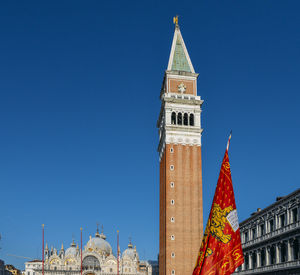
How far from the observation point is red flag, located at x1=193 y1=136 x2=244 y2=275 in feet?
27.3

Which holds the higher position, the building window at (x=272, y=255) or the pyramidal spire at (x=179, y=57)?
the pyramidal spire at (x=179, y=57)

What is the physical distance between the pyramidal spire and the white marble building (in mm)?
31389

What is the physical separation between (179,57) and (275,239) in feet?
135

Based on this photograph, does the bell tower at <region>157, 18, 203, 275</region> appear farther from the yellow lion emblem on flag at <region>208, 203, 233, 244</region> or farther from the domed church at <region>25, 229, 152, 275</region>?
the yellow lion emblem on flag at <region>208, 203, 233, 244</region>

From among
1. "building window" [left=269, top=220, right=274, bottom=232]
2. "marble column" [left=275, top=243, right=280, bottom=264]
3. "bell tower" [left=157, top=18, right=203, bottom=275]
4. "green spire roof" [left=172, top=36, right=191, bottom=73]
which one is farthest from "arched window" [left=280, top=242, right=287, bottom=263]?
"green spire roof" [left=172, top=36, right=191, bottom=73]

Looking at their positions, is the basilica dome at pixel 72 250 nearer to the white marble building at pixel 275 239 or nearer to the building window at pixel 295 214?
the white marble building at pixel 275 239

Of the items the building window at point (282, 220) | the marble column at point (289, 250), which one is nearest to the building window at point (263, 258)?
the building window at point (282, 220)

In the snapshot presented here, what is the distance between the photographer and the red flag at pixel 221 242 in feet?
27.3

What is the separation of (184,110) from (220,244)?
60.9m

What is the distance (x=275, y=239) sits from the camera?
40.9 meters

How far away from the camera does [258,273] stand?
44.1 m

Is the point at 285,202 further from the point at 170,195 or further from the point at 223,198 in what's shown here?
the point at 223,198

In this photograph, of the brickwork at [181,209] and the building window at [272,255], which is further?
the brickwork at [181,209]

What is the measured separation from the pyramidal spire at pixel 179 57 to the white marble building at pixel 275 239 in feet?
103
